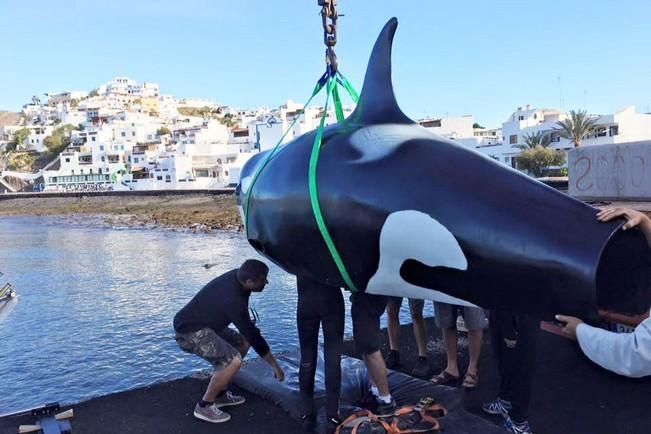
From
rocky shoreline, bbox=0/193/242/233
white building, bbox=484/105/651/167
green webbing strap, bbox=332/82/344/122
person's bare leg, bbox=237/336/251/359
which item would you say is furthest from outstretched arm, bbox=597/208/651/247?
white building, bbox=484/105/651/167

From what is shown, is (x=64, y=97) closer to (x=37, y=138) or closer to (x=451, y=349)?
(x=37, y=138)

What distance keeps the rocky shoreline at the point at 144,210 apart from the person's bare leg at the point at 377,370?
32.8m

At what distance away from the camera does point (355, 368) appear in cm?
611

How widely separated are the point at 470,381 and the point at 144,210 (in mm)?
58156

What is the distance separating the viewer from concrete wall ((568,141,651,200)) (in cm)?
701

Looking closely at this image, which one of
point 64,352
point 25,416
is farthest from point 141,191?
point 25,416

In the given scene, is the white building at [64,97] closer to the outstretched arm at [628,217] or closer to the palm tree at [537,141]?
the palm tree at [537,141]

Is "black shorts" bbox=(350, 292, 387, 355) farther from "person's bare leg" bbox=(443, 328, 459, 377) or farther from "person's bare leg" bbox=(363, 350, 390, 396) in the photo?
"person's bare leg" bbox=(443, 328, 459, 377)

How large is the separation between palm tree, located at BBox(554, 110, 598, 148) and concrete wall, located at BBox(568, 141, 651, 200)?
4282cm

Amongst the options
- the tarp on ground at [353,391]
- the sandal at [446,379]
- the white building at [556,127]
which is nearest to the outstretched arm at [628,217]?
the tarp on ground at [353,391]

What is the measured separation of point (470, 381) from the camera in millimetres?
6098

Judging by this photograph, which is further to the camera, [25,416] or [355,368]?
[355,368]

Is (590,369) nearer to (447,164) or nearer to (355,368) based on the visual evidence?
(355,368)

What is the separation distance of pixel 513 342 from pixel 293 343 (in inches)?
274
